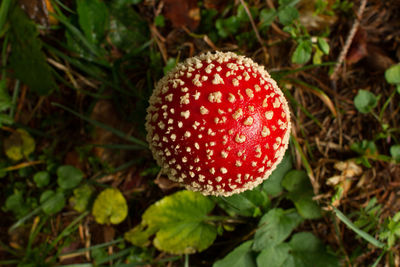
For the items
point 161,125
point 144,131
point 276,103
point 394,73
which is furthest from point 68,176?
point 394,73

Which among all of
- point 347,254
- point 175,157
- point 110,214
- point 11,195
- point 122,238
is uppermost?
point 175,157

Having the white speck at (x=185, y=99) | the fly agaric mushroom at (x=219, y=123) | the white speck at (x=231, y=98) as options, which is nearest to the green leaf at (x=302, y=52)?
the fly agaric mushroom at (x=219, y=123)

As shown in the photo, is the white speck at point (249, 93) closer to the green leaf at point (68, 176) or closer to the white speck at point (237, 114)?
the white speck at point (237, 114)

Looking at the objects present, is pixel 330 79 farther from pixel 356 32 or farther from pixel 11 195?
pixel 11 195

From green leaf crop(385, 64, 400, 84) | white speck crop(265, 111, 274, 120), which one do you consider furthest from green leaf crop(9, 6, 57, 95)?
green leaf crop(385, 64, 400, 84)

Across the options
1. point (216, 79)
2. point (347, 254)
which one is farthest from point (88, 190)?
point (347, 254)

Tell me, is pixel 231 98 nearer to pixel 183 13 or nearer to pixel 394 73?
pixel 183 13
